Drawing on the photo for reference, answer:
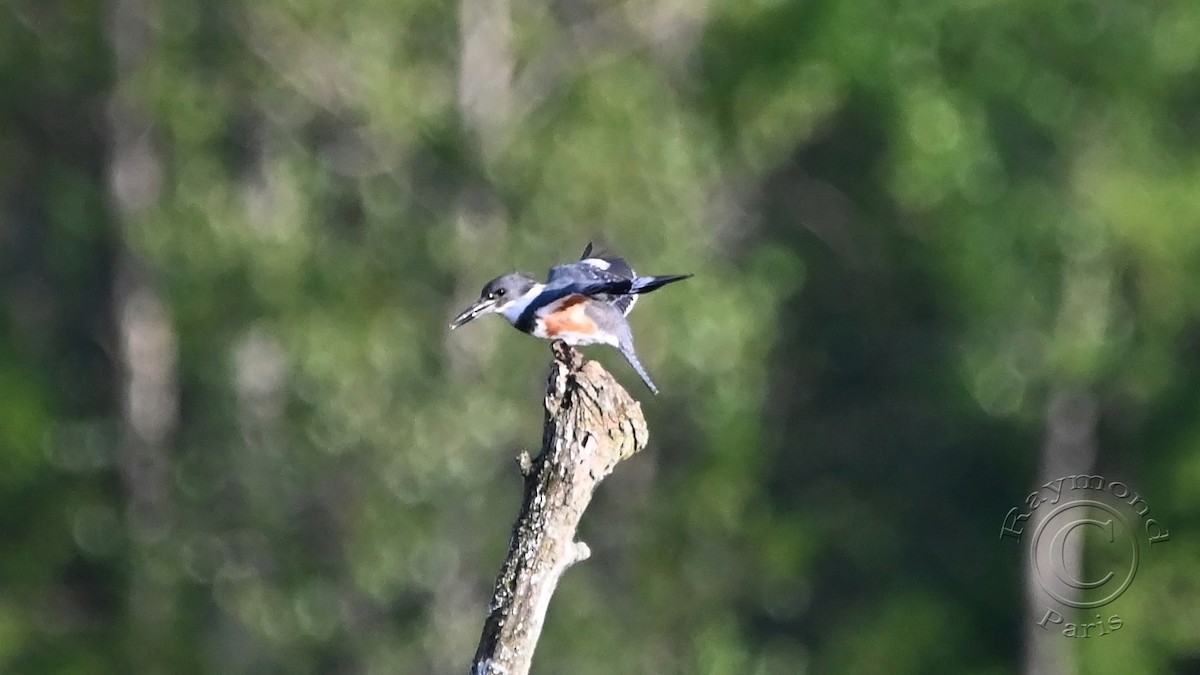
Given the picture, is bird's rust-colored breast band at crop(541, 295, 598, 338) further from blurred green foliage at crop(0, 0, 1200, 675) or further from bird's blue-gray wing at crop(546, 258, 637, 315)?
blurred green foliage at crop(0, 0, 1200, 675)

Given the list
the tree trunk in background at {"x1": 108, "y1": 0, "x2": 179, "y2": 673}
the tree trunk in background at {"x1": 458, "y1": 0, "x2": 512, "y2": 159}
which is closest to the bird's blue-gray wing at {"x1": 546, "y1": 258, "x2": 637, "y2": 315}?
the tree trunk in background at {"x1": 458, "y1": 0, "x2": 512, "y2": 159}

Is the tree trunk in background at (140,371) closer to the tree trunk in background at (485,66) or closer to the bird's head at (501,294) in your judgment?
the tree trunk in background at (485,66)

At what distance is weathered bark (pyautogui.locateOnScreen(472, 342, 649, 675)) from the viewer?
5.56 m

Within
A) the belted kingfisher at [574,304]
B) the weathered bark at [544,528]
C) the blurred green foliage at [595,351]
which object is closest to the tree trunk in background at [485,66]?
the blurred green foliage at [595,351]

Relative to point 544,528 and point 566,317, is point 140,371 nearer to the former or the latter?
point 566,317

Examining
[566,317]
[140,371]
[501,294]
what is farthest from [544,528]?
[140,371]

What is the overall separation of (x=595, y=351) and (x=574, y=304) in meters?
5.37

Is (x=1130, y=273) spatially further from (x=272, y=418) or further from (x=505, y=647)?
(x=505, y=647)

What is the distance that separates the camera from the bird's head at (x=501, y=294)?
763cm

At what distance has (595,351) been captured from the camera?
492 inches

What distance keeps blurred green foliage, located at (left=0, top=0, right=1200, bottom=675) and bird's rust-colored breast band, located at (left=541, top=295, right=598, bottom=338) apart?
541 centimetres

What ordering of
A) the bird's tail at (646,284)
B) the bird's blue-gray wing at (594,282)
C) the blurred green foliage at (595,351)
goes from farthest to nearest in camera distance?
the blurred green foliage at (595,351), the bird's blue-gray wing at (594,282), the bird's tail at (646,284)

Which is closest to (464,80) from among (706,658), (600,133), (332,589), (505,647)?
(600,133)

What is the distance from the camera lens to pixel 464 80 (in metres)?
13.8
